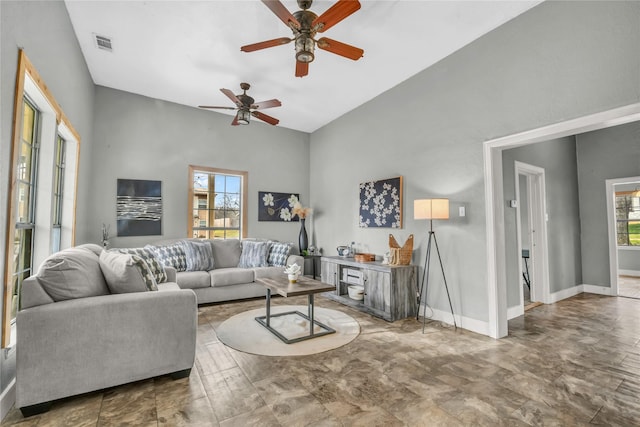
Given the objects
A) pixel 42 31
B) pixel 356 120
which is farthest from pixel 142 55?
pixel 356 120

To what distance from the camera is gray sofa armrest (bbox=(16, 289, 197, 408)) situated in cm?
178

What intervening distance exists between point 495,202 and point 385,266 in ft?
4.75

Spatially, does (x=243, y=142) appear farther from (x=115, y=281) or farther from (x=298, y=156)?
(x=115, y=281)

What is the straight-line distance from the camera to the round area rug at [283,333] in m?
2.75

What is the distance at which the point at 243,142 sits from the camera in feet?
18.8

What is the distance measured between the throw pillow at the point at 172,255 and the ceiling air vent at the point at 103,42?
8.60ft

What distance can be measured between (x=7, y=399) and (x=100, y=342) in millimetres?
563

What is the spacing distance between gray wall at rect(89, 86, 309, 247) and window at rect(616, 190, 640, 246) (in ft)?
24.7

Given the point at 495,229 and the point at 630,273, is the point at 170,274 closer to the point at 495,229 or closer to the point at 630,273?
the point at 495,229

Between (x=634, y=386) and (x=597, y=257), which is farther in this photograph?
(x=597, y=257)

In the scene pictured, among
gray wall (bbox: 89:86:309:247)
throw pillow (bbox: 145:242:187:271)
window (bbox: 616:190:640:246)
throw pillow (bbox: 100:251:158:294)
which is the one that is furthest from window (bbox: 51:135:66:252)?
window (bbox: 616:190:640:246)

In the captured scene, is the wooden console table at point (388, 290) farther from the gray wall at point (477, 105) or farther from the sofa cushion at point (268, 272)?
the sofa cushion at point (268, 272)

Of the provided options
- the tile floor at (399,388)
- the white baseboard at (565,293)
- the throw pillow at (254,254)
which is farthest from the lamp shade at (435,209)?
the throw pillow at (254,254)

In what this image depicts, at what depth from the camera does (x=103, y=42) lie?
3.41 m
